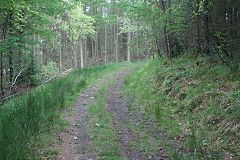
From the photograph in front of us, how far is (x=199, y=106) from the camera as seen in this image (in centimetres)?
452

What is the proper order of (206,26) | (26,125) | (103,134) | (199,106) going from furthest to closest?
(206,26), (199,106), (103,134), (26,125)

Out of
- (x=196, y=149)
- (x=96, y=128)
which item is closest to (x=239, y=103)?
(x=196, y=149)

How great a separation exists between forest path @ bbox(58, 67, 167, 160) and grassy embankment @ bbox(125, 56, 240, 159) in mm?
450

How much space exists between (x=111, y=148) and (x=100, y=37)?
103ft

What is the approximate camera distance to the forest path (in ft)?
11.2

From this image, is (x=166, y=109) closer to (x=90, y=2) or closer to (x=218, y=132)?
(x=218, y=132)

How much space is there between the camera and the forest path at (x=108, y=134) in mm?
3418

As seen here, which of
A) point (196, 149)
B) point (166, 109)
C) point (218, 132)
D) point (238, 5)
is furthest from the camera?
point (238, 5)

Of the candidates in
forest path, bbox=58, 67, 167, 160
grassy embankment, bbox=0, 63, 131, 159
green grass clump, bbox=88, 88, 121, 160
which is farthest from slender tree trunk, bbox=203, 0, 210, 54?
grassy embankment, bbox=0, 63, 131, 159

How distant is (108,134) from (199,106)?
93.5 inches

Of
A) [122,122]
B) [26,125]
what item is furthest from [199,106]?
[26,125]

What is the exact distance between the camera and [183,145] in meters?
3.57

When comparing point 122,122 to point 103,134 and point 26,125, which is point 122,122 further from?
point 26,125

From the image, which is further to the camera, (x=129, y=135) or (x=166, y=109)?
(x=166, y=109)
